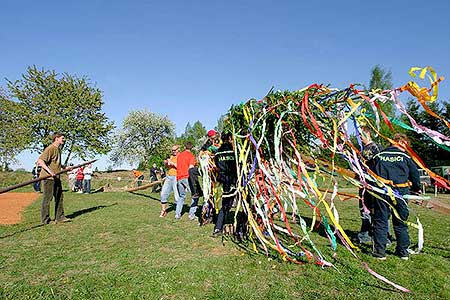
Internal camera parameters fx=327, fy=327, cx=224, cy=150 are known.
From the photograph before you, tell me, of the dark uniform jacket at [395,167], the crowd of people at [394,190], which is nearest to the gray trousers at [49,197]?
the crowd of people at [394,190]

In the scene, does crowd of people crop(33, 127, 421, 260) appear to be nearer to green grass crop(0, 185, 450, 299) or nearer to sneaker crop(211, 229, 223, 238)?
sneaker crop(211, 229, 223, 238)

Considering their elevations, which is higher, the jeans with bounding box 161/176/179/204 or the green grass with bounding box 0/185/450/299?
the jeans with bounding box 161/176/179/204

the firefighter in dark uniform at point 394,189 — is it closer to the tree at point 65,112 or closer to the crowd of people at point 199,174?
the crowd of people at point 199,174

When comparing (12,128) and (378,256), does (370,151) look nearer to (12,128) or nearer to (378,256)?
(378,256)

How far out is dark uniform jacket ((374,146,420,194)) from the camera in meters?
5.00

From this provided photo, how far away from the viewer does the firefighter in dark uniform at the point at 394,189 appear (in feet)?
16.0

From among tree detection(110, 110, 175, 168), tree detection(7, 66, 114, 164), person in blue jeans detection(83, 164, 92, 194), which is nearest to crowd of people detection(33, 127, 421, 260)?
person in blue jeans detection(83, 164, 92, 194)

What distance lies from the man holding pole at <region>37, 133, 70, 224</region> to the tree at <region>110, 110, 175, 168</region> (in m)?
41.5

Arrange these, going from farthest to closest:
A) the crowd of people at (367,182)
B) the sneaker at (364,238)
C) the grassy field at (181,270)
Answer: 1. the sneaker at (364,238)
2. the crowd of people at (367,182)
3. the grassy field at (181,270)

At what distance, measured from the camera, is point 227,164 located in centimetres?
597

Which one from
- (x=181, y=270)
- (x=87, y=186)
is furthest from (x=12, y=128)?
(x=181, y=270)

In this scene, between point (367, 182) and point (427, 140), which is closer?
point (367, 182)

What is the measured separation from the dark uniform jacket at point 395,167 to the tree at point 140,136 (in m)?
45.0

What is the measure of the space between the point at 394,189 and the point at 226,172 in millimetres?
2747
